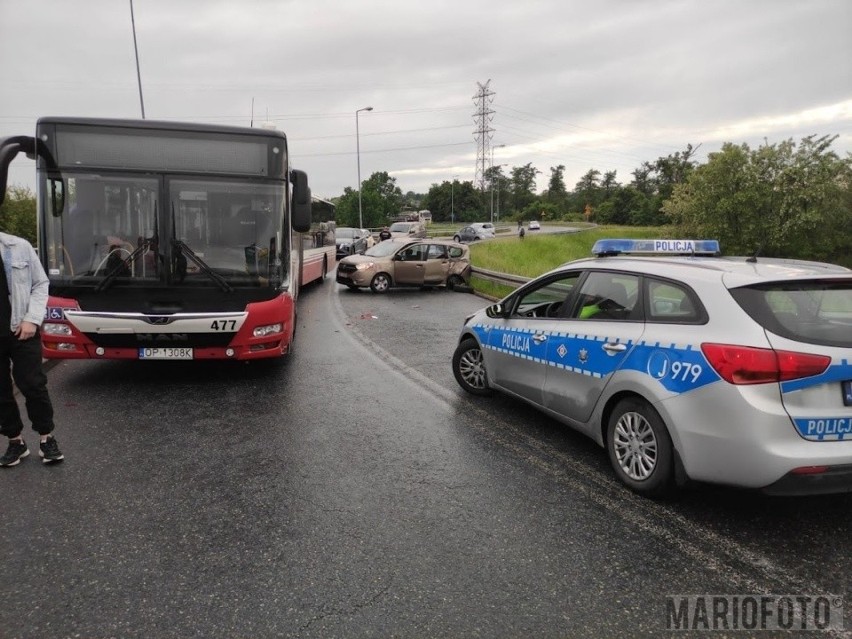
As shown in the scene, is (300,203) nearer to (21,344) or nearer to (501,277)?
(21,344)

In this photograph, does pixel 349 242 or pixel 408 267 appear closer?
pixel 408 267

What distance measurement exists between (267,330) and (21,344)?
2.64 meters

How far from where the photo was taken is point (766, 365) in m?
3.30

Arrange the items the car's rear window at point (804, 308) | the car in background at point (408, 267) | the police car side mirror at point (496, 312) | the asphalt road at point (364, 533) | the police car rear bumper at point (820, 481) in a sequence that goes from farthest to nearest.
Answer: the car in background at point (408, 267)
the police car side mirror at point (496, 312)
the car's rear window at point (804, 308)
the police car rear bumper at point (820, 481)
the asphalt road at point (364, 533)

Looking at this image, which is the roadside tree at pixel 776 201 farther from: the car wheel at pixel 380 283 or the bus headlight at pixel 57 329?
the bus headlight at pixel 57 329

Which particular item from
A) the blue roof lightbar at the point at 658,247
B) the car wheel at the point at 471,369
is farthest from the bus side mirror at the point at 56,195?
the blue roof lightbar at the point at 658,247

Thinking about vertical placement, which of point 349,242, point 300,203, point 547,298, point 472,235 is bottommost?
point 547,298

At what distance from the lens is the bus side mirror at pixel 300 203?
722 centimetres

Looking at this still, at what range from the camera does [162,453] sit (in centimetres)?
476

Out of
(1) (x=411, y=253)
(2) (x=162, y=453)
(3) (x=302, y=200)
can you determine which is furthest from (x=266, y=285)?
(1) (x=411, y=253)

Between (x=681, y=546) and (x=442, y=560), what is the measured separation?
1363 millimetres

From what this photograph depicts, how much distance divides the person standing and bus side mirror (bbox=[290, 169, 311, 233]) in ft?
10.5

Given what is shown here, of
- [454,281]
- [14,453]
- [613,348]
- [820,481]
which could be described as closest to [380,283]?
A: [454,281]

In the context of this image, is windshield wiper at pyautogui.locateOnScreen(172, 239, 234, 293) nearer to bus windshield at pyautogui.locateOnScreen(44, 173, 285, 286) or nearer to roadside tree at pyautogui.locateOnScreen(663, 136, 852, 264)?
bus windshield at pyautogui.locateOnScreen(44, 173, 285, 286)
